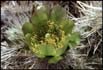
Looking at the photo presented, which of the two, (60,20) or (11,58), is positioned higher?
(60,20)

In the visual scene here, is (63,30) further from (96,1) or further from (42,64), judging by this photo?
(96,1)

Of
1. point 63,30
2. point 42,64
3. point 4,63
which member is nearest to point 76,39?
point 63,30

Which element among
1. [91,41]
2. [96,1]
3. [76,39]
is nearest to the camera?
[76,39]

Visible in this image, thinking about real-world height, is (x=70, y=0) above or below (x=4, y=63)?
above

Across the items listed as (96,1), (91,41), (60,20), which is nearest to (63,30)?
(60,20)

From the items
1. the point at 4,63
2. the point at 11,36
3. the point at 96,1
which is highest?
the point at 96,1

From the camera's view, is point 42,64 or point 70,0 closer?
point 42,64

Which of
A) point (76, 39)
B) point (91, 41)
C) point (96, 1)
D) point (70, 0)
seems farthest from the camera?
point (70, 0)

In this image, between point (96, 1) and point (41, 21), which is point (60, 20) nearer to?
point (41, 21)

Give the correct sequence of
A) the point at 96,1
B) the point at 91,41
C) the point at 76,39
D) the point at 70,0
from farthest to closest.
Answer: the point at 70,0 < the point at 96,1 < the point at 91,41 < the point at 76,39

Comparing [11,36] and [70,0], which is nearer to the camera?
[11,36]
